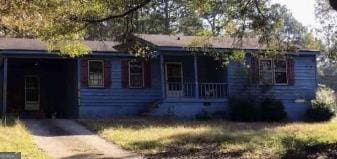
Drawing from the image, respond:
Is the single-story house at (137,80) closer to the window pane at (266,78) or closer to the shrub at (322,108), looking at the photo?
the window pane at (266,78)

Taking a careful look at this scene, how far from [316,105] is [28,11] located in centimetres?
1906

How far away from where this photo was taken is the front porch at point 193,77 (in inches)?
1127

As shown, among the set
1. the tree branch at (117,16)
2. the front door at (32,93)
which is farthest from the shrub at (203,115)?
the tree branch at (117,16)

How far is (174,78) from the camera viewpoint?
29812mm

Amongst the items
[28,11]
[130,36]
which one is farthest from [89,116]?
[28,11]

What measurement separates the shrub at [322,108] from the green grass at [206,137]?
206 inches

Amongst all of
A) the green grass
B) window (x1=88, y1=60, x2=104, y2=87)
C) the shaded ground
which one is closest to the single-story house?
window (x1=88, y1=60, x2=104, y2=87)

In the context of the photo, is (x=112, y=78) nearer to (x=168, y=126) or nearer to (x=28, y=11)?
(x=168, y=126)

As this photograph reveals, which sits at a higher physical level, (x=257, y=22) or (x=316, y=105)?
(x=257, y=22)

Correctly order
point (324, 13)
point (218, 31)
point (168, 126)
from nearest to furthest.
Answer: point (218, 31) → point (168, 126) → point (324, 13)

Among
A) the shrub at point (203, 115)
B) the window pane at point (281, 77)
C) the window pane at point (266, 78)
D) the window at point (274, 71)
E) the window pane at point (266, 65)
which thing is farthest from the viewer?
the window pane at point (281, 77)

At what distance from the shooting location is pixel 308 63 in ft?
101

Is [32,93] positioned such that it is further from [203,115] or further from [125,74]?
[203,115]

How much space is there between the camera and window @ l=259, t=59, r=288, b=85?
30.0 m
